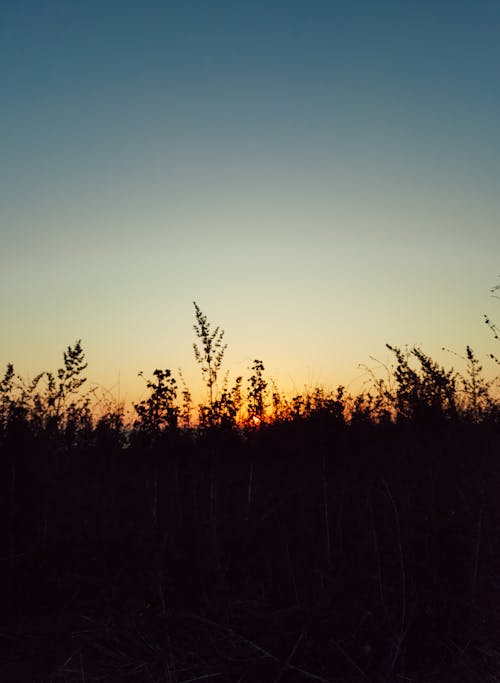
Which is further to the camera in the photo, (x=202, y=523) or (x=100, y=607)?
(x=202, y=523)

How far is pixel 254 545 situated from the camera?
3744mm

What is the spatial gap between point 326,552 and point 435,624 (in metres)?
0.88

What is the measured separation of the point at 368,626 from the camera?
8.63 ft

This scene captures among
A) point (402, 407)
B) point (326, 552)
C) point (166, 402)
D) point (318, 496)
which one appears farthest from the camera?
point (402, 407)

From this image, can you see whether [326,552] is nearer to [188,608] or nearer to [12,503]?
[188,608]

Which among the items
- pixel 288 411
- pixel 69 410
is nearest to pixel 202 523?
pixel 288 411

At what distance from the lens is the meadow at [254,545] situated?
8.34 ft

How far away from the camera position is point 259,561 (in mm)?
3600

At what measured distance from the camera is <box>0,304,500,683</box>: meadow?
254 cm

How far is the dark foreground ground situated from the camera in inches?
99.0

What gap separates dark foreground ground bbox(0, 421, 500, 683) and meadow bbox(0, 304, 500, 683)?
0.5 inches

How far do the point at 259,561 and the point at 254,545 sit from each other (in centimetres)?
16

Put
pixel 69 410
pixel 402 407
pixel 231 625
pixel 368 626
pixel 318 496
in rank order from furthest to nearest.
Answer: pixel 69 410
pixel 402 407
pixel 318 496
pixel 231 625
pixel 368 626

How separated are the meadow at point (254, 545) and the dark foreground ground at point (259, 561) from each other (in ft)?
0.04
